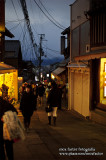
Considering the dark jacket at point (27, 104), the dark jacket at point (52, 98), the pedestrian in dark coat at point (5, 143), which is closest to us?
the pedestrian in dark coat at point (5, 143)

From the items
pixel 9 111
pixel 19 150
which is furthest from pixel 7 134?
→ pixel 19 150

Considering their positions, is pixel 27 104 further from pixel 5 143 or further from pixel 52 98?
pixel 5 143

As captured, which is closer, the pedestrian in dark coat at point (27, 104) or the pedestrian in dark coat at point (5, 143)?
the pedestrian in dark coat at point (5, 143)

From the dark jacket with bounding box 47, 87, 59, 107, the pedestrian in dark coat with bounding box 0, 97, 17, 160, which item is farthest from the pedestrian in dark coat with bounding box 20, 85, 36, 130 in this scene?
the pedestrian in dark coat with bounding box 0, 97, 17, 160

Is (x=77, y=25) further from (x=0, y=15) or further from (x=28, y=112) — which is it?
(x=28, y=112)

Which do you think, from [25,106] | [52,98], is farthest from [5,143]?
[52,98]

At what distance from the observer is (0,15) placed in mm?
16422

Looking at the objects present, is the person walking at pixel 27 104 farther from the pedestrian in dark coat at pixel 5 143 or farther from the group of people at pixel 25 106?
the pedestrian in dark coat at pixel 5 143

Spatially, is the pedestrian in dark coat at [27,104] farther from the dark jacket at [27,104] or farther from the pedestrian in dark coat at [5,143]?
the pedestrian in dark coat at [5,143]

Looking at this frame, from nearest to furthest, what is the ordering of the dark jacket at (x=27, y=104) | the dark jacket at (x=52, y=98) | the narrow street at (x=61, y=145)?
1. the narrow street at (x=61, y=145)
2. the dark jacket at (x=27, y=104)
3. the dark jacket at (x=52, y=98)

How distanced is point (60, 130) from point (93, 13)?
666cm

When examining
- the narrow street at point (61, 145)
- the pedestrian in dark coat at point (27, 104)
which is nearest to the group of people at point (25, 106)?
the pedestrian in dark coat at point (27, 104)

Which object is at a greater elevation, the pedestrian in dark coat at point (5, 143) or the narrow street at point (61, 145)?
the pedestrian in dark coat at point (5, 143)

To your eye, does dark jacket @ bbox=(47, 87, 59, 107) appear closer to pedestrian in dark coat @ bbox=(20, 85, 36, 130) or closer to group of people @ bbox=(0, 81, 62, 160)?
group of people @ bbox=(0, 81, 62, 160)
